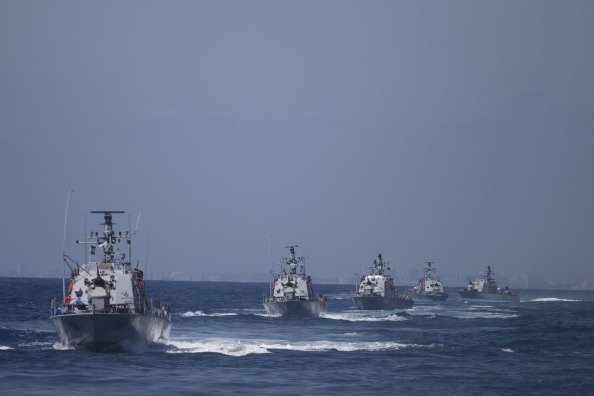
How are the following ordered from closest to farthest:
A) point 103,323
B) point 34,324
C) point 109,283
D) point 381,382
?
point 381,382
point 103,323
point 109,283
point 34,324

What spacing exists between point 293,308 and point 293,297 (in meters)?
2.27

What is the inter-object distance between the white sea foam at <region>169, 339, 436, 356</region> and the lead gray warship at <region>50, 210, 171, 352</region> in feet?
15.1

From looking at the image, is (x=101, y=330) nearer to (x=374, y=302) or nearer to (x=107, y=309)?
(x=107, y=309)

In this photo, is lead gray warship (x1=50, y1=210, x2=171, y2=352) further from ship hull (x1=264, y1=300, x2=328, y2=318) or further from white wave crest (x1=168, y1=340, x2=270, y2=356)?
ship hull (x1=264, y1=300, x2=328, y2=318)

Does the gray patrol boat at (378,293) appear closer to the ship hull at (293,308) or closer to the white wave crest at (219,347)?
the ship hull at (293,308)

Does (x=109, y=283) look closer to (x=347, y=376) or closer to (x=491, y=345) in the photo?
(x=347, y=376)

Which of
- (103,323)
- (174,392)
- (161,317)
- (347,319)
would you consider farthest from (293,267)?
(174,392)

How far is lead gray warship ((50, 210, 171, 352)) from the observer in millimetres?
50844

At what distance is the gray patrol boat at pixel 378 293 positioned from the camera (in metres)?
138

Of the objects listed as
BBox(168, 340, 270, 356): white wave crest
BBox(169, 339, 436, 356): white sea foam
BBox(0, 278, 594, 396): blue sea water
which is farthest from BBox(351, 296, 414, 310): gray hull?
BBox(168, 340, 270, 356): white wave crest

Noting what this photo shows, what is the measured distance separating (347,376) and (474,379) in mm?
7238

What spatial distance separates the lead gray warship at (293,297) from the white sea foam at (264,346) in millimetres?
31890

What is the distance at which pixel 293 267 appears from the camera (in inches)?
4269

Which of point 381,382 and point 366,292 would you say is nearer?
point 381,382
